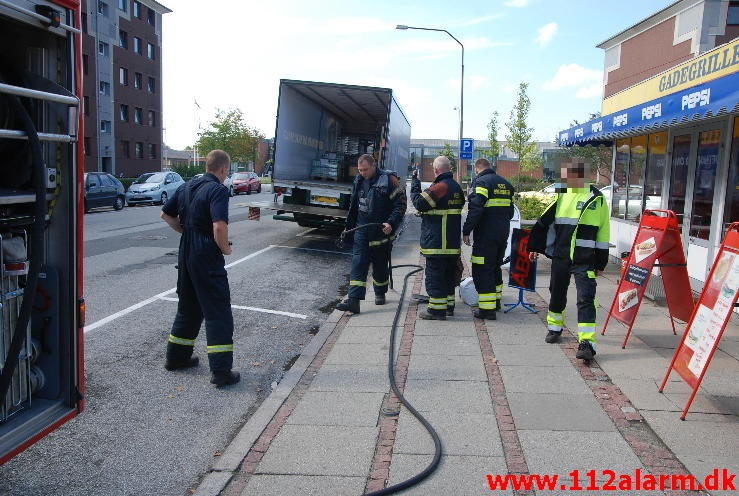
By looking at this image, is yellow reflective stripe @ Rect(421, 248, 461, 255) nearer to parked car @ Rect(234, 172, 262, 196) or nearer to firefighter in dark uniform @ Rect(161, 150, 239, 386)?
firefighter in dark uniform @ Rect(161, 150, 239, 386)

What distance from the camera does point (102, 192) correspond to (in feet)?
73.3

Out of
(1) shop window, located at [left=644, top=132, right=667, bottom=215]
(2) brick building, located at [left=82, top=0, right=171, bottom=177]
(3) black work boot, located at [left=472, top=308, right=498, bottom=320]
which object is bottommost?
(3) black work boot, located at [left=472, top=308, right=498, bottom=320]

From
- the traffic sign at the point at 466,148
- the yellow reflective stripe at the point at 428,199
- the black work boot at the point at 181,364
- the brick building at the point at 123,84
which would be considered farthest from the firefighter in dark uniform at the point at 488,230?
the brick building at the point at 123,84

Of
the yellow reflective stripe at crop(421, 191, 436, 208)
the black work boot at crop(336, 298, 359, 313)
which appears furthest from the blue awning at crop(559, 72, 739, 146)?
the black work boot at crop(336, 298, 359, 313)

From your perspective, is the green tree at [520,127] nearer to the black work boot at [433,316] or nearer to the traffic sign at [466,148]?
the traffic sign at [466,148]

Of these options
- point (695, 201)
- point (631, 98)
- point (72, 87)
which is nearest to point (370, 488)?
point (72, 87)

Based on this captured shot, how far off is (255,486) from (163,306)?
4.73 metres

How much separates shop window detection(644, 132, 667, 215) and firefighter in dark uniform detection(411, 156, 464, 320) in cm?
420

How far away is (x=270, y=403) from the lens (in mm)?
Result: 4527

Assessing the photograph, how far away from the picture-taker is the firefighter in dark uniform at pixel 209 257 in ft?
15.7

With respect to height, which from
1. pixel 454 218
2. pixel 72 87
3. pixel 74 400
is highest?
pixel 72 87

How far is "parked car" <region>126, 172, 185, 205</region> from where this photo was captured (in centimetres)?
2611

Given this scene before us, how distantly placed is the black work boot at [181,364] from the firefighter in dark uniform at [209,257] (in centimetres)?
44

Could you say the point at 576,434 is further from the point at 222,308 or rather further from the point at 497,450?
the point at 222,308
